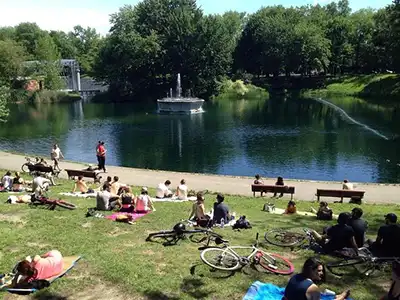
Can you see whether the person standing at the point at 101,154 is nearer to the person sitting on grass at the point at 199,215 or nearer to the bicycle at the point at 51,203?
the bicycle at the point at 51,203

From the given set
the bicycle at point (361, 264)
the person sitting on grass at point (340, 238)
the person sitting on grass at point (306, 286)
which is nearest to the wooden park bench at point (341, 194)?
the person sitting on grass at point (340, 238)

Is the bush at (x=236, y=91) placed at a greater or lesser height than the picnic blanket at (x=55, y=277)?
greater

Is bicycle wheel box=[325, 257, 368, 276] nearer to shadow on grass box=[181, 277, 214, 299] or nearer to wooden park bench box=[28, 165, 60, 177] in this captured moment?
shadow on grass box=[181, 277, 214, 299]

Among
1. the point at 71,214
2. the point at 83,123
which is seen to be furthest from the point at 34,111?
the point at 71,214

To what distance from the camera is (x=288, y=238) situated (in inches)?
506

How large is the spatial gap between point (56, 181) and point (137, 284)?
17.4m

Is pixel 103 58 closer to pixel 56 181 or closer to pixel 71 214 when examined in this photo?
pixel 56 181

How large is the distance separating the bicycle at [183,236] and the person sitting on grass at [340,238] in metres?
2.70

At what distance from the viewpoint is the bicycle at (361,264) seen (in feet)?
34.7

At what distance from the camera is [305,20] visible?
116m

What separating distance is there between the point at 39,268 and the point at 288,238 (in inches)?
258

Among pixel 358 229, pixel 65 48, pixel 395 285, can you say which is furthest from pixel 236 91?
pixel 395 285

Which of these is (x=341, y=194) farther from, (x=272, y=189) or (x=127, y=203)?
(x=127, y=203)

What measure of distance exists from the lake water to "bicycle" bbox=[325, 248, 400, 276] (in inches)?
855
